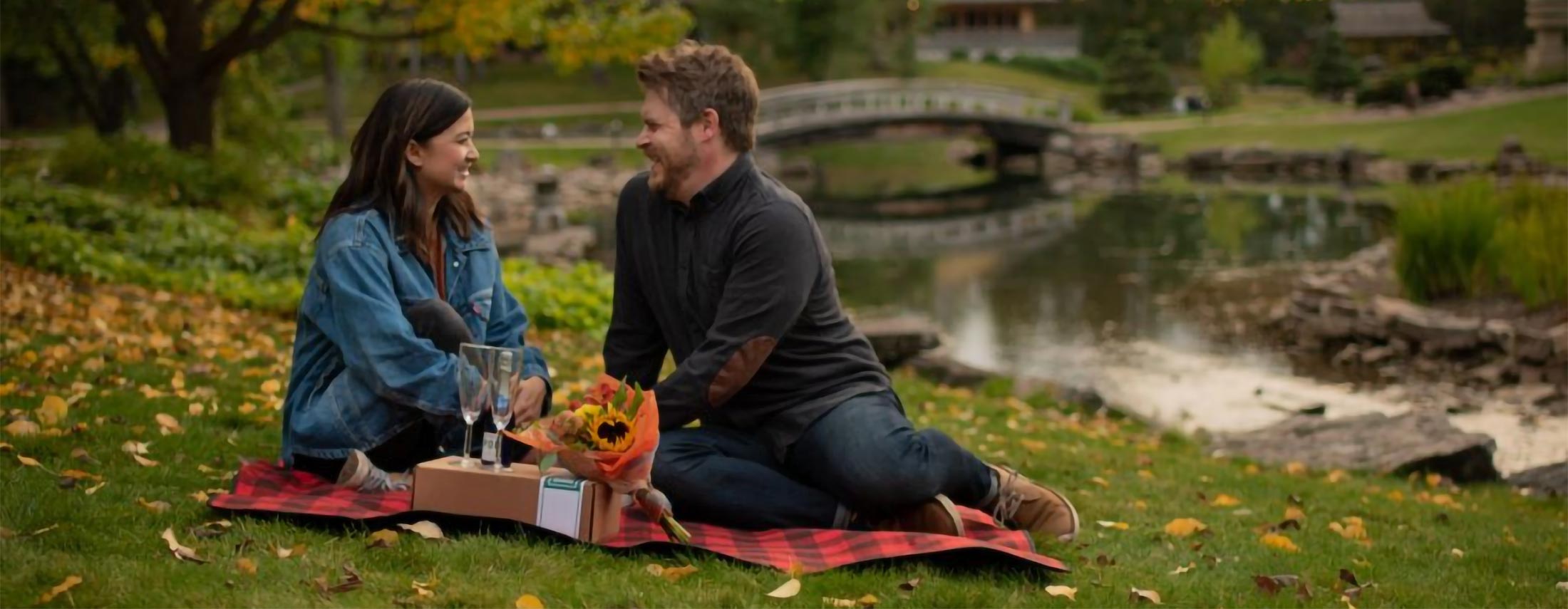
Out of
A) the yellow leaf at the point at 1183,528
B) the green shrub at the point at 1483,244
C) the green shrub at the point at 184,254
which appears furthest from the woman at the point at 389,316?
the green shrub at the point at 1483,244

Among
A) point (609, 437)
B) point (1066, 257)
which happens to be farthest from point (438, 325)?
point (1066, 257)

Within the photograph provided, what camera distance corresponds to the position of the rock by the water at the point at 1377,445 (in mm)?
7414

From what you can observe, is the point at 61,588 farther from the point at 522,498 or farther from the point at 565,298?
the point at 565,298

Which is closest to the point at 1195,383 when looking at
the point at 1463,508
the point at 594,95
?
the point at 1463,508

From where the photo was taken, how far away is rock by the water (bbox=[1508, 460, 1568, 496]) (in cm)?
722

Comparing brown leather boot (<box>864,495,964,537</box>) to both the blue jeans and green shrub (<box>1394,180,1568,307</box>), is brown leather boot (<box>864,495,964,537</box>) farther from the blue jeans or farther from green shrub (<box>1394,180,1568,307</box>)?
green shrub (<box>1394,180,1568,307</box>)

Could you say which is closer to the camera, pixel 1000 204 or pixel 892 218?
pixel 892 218

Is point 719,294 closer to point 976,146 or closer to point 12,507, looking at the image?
point 12,507

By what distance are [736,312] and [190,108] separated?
1117 cm

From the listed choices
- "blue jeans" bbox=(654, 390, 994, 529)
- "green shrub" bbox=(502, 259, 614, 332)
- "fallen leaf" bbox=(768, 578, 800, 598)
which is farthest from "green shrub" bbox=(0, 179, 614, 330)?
A: "fallen leaf" bbox=(768, 578, 800, 598)

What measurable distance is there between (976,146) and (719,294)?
4256 centimetres

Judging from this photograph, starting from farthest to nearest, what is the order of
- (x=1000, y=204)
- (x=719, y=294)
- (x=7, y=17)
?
(x=1000, y=204), (x=7, y=17), (x=719, y=294)

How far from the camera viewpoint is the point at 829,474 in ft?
14.3

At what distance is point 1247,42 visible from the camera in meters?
A: 53.0
